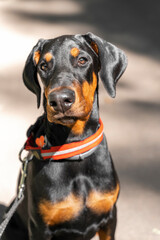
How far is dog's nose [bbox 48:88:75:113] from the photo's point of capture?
2.56 metres

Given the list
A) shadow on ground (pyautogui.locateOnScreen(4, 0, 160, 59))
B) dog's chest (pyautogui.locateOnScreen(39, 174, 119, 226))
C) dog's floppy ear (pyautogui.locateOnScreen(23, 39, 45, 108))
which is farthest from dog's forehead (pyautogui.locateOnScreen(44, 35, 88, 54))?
shadow on ground (pyautogui.locateOnScreen(4, 0, 160, 59))

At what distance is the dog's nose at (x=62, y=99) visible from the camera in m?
2.56

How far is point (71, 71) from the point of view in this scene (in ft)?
9.14

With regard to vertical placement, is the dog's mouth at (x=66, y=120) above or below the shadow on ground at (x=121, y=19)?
above

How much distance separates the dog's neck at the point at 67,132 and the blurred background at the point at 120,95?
1283 millimetres

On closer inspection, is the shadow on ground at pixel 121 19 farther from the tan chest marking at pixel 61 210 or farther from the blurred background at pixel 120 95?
the tan chest marking at pixel 61 210

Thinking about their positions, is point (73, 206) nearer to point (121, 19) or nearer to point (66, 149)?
point (66, 149)

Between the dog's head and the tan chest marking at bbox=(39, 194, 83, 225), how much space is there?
550 mm

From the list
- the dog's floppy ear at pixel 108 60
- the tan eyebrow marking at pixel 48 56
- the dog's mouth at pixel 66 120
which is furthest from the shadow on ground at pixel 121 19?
the dog's mouth at pixel 66 120

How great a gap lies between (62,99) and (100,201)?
824 mm

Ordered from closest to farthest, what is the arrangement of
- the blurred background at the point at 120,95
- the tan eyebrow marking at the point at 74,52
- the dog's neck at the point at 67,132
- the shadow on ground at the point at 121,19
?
the tan eyebrow marking at the point at 74,52
the dog's neck at the point at 67,132
the blurred background at the point at 120,95
the shadow on ground at the point at 121,19

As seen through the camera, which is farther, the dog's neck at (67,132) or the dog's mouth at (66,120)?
the dog's neck at (67,132)

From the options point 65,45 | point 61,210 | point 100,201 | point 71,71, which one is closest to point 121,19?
point 65,45

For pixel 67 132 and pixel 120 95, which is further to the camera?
pixel 120 95
